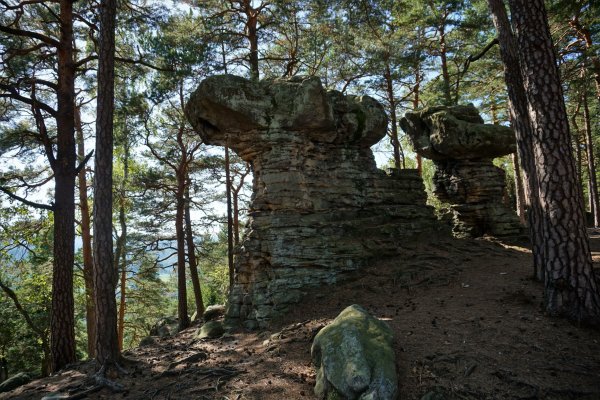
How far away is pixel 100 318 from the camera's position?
21.5ft

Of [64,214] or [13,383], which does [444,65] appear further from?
[13,383]

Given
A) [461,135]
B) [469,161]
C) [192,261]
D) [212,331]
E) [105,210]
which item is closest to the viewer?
[105,210]

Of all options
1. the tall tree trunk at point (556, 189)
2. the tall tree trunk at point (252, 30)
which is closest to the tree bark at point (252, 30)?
the tall tree trunk at point (252, 30)

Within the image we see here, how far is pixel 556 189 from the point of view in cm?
545

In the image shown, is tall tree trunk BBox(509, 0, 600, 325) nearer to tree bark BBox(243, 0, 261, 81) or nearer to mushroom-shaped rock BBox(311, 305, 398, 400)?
mushroom-shaped rock BBox(311, 305, 398, 400)

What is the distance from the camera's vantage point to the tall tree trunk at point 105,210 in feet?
21.5

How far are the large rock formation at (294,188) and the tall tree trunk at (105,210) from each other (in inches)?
99.1

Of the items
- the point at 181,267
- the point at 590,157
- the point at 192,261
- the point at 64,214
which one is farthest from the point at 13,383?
the point at 590,157

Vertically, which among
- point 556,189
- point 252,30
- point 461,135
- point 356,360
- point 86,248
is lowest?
point 356,360

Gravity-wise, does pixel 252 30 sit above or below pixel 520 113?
above

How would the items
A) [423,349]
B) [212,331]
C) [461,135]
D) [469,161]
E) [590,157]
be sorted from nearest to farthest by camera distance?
1. [423,349]
2. [212,331]
3. [461,135]
4. [469,161]
5. [590,157]

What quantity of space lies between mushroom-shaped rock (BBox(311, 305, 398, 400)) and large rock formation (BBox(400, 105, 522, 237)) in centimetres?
937

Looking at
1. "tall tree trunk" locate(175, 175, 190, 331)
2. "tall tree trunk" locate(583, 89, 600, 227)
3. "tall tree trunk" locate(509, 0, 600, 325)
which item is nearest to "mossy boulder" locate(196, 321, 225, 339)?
"tall tree trunk" locate(175, 175, 190, 331)

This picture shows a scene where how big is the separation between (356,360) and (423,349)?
1419 mm
